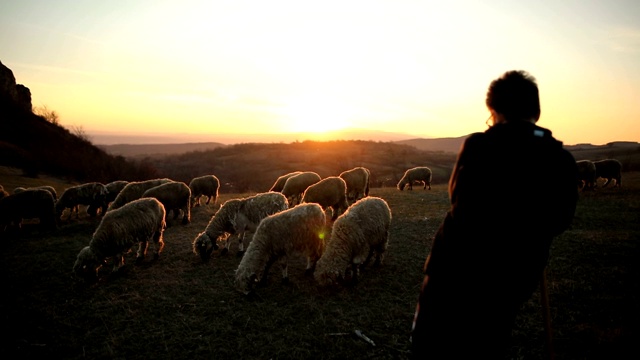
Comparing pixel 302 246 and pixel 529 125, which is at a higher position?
pixel 529 125

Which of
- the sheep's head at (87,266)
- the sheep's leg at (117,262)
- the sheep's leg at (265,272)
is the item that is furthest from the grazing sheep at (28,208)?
the sheep's leg at (265,272)

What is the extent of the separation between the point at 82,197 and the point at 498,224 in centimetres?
1969

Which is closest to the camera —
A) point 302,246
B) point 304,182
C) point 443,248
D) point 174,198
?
point 443,248

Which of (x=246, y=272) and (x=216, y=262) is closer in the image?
(x=246, y=272)

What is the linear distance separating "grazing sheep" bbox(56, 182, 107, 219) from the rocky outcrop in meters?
36.8

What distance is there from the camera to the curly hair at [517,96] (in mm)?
2666

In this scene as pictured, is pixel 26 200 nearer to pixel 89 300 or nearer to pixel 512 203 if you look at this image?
pixel 89 300

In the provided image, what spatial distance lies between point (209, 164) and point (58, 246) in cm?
5085

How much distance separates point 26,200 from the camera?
546 inches

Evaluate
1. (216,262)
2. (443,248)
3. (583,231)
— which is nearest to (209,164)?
(216,262)

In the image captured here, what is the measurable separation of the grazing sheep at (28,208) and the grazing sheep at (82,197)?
52.2 inches

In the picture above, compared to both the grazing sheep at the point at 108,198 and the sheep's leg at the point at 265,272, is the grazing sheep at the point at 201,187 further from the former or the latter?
the sheep's leg at the point at 265,272

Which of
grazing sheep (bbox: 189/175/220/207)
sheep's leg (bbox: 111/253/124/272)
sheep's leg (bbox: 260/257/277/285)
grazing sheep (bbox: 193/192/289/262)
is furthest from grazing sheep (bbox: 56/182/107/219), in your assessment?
sheep's leg (bbox: 260/257/277/285)

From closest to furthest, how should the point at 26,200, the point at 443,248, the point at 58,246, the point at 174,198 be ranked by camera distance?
1. the point at 443,248
2. the point at 58,246
3. the point at 26,200
4. the point at 174,198
